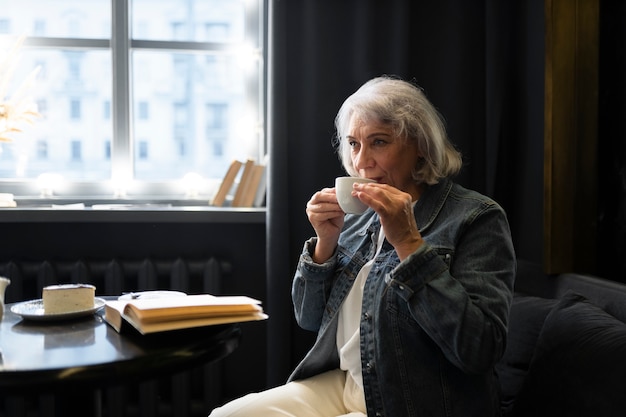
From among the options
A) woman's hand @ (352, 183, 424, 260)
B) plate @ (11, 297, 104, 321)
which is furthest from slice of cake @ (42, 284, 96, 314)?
woman's hand @ (352, 183, 424, 260)

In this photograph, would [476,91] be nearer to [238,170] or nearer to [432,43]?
[432,43]

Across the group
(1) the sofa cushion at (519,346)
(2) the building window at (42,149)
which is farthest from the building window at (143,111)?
(1) the sofa cushion at (519,346)

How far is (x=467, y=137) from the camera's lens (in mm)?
2148

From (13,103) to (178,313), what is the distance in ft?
4.78

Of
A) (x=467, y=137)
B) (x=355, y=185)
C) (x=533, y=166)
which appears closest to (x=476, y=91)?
(x=467, y=137)

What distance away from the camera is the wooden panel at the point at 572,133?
1.59 meters

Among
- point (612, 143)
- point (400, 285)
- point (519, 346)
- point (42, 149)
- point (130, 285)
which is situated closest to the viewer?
point (400, 285)

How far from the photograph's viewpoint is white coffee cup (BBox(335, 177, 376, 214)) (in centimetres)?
120

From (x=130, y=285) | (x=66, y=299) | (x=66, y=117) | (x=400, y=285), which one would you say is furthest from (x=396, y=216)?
(x=66, y=117)

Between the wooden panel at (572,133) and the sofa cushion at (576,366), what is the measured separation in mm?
264

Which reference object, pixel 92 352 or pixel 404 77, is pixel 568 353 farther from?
pixel 404 77

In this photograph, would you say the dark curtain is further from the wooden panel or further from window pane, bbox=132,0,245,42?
window pane, bbox=132,0,245,42

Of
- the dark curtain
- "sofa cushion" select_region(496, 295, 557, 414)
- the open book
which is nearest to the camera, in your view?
the open book

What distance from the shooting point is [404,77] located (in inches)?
81.9
